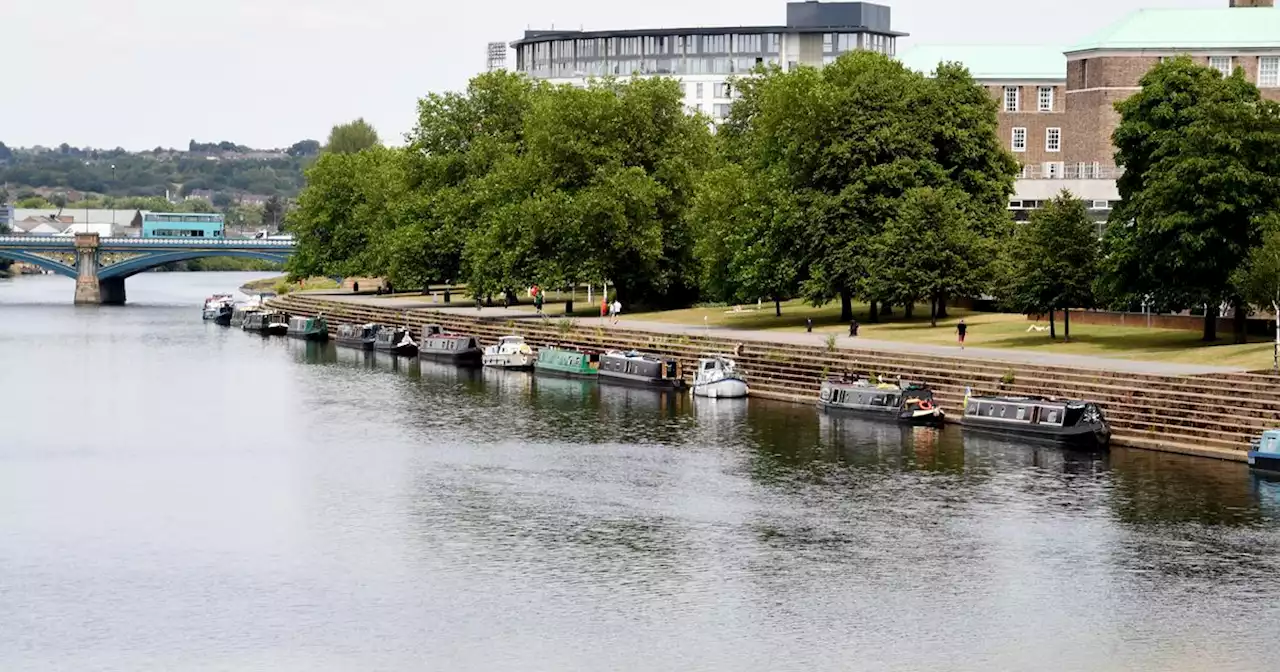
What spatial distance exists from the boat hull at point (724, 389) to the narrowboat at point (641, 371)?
5.03 metres

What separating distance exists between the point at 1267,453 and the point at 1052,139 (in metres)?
93.2

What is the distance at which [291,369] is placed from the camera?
124m

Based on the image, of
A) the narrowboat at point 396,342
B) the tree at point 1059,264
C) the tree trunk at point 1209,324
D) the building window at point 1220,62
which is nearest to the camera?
the tree trunk at point 1209,324

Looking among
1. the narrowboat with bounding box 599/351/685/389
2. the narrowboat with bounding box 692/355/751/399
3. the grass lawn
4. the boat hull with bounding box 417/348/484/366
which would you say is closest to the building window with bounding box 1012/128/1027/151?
the grass lawn

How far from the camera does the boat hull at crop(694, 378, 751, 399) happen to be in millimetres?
100812

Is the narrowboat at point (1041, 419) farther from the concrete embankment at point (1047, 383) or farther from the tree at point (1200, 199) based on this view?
the tree at point (1200, 199)

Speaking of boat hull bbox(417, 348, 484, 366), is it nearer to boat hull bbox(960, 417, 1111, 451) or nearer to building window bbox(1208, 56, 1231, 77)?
boat hull bbox(960, 417, 1111, 451)

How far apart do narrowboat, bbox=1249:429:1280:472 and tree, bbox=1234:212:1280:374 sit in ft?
31.5

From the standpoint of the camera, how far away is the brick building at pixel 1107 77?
5758 inches

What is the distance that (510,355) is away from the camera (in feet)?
403

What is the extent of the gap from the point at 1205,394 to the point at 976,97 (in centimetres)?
4651

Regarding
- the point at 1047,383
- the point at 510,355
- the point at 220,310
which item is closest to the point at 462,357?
the point at 510,355

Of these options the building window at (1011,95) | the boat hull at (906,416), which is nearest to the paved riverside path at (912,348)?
the boat hull at (906,416)

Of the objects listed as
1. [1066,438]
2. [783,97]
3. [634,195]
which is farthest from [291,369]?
[1066,438]
